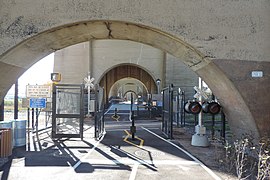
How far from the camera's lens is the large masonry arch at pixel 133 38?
25.7ft

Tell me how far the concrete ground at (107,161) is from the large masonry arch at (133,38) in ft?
5.81

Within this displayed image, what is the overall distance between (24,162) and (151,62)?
23.3 meters

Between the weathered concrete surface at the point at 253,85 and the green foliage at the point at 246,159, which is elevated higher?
the weathered concrete surface at the point at 253,85

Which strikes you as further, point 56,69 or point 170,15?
point 56,69

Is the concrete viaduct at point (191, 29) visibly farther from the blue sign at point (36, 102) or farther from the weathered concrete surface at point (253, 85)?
the blue sign at point (36, 102)

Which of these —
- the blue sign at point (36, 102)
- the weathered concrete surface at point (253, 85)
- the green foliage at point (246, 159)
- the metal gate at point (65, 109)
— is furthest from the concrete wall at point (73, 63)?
the green foliage at point (246, 159)

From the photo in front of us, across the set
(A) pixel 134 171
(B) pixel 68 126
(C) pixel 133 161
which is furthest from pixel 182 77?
(A) pixel 134 171

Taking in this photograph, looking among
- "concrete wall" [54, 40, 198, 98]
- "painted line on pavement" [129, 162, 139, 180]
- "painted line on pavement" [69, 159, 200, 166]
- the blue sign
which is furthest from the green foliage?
"concrete wall" [54, 40, 198, 98]

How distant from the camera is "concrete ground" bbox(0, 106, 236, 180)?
6.75 metres

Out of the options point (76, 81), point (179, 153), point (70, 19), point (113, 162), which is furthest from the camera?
point (76, 81)

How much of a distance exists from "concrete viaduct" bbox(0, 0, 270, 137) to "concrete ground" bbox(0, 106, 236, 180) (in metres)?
2.27

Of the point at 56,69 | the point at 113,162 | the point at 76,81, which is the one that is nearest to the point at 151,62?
the point at 76,81

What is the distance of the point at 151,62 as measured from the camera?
30062 mm

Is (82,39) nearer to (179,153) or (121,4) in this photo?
(121,4)
